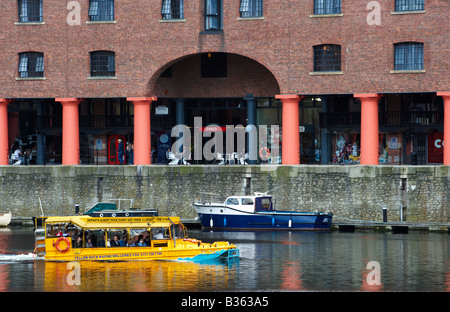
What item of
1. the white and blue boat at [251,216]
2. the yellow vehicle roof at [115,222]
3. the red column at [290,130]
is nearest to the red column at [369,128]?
the red column at [290,130]

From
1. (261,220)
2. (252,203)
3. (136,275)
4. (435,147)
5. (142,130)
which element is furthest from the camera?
(435,147)

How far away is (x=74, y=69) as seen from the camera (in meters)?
84.1

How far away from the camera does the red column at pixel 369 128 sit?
263 ft

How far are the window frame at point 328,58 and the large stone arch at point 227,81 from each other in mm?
7507

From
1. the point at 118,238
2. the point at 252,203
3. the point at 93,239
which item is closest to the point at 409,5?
the point at 252,203

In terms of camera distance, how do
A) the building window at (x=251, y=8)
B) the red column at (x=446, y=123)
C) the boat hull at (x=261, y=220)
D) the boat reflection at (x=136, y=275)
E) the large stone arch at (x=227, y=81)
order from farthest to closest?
the large stone arch at (x=227, y=81) < the building window at (x=251, y=8) < the red column at (x=446, y=123) < the boat hull at (x=261, y=220) < the boat reflection at (x=136, y=275)

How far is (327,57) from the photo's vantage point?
81.1 metres

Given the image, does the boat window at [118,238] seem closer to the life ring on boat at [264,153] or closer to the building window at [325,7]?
the building window at [325,7]

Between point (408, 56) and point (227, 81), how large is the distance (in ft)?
49.2

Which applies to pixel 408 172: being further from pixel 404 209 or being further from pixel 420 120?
pixel 420 120

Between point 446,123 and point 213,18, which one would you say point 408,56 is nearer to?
point 446,123
